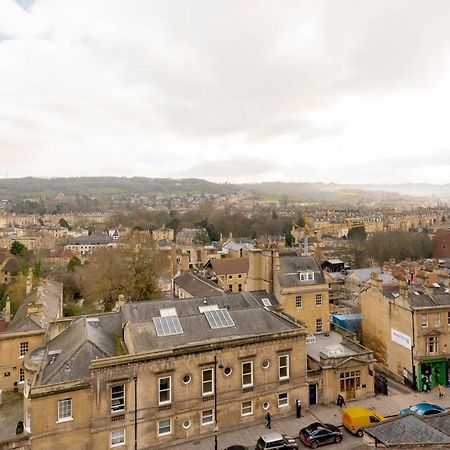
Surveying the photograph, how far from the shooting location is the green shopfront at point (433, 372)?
93.6 ft

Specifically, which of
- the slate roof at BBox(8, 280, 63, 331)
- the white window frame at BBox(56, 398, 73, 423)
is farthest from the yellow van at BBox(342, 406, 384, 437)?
the slate roof at BBox(8, 280, 63, 331)

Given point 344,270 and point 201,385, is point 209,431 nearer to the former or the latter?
point 201,385

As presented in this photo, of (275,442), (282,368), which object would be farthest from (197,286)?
(275,442)

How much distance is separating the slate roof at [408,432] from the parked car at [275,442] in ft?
23.0

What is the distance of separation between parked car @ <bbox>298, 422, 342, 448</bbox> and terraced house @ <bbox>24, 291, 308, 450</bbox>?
112 inches

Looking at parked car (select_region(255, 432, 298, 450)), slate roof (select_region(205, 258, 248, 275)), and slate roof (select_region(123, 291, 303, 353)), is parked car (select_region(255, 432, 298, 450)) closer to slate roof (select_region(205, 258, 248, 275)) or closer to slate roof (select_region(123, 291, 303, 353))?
slate roof (select_region(123, 291, 303, 353))

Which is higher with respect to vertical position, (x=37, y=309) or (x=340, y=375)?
(x=37, y=309)

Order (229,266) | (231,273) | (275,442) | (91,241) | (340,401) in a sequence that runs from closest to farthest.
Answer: (275,442), (340,401), (231,273), (229,266), (91,241)

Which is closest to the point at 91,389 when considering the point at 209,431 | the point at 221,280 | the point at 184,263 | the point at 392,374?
the point at 209,431

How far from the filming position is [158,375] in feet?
68.3

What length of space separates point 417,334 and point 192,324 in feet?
56.5

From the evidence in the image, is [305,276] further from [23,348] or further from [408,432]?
[23,348]

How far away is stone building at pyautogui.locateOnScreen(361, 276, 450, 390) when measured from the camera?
94.4 feet

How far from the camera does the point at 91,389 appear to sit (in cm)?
1961
